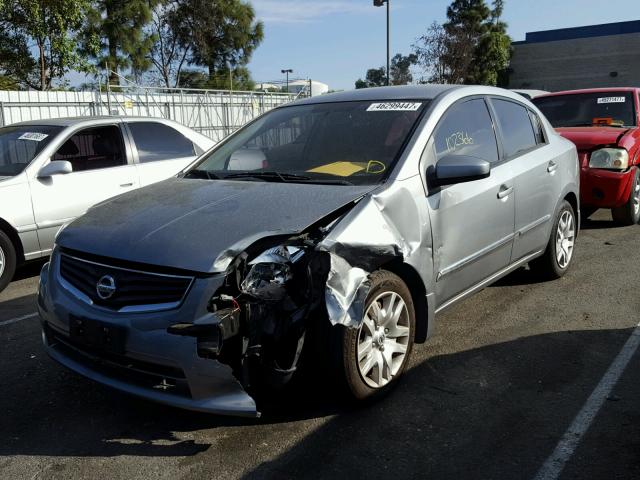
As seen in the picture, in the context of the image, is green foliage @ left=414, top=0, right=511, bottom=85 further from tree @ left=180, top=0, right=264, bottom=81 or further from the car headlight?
the car headlight

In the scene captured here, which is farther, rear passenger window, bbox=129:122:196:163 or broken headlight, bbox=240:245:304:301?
rear passenger window, bbox=129:122:196:163

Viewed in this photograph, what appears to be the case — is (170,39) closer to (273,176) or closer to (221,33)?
(221,33)

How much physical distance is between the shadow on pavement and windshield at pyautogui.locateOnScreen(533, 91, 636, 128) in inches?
217

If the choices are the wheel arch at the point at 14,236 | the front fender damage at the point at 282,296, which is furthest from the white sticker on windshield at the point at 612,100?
the wheel arch at the point at 14,236

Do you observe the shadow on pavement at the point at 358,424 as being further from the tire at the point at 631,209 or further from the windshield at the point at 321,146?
the tire at the point at 631,209

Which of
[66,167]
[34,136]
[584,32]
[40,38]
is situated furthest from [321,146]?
[584,32]

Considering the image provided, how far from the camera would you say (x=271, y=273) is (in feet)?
9.16

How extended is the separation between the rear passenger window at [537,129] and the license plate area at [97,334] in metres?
3.77

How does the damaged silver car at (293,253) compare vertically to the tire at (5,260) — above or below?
above

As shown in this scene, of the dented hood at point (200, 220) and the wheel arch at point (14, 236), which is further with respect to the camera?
the wheel arch at point (14, 236)

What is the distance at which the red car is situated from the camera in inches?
288

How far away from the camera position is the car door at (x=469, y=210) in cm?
362

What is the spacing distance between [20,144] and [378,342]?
4.86 meters

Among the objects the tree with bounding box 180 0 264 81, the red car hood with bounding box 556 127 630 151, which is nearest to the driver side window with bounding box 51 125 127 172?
the red car hood with bounding box 556 127 630 151
